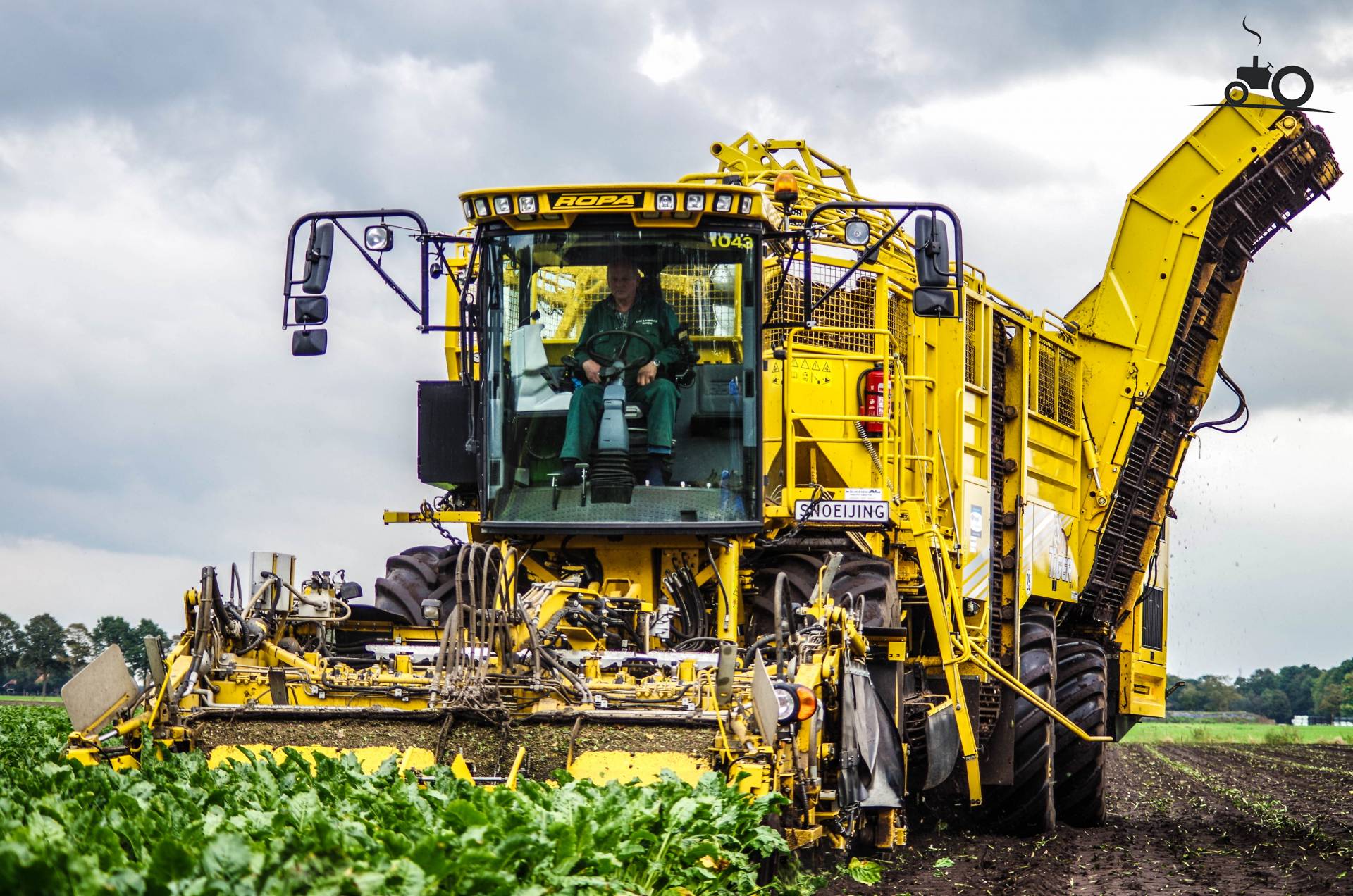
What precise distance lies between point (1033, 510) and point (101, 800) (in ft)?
A: 26.7

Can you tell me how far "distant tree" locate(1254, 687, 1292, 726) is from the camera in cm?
8362

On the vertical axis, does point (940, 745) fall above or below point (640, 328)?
below

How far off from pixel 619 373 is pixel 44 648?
81.8 feet

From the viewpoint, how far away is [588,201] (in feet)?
30.8

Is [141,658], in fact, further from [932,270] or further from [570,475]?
[932,270]

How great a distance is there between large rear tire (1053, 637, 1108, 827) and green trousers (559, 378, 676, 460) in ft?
16.1

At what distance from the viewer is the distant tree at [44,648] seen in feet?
99.0

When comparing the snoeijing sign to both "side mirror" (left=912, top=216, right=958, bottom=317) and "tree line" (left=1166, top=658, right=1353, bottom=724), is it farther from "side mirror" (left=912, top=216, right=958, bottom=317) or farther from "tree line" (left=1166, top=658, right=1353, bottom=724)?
"tree line" (left=1166, top=658, right=1353, bottom=724)

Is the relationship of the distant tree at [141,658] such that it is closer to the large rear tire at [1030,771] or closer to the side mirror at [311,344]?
the side mirror at [311,344]

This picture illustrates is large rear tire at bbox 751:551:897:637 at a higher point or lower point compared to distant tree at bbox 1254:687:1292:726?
higher

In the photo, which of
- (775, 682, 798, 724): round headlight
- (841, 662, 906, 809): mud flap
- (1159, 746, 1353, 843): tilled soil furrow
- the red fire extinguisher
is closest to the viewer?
(775, 682, 798, 724): round headlight

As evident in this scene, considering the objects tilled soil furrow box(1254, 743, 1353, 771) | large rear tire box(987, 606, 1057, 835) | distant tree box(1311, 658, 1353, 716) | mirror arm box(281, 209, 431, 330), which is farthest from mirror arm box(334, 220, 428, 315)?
distant tree box(1311, 658, 1353, 716)

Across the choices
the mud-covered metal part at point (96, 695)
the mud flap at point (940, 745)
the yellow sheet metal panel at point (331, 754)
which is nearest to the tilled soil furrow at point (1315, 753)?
the mud flap at point (940, 745)

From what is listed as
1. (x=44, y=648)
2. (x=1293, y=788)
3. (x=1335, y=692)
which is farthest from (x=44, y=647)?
(x=1335, y=692)
